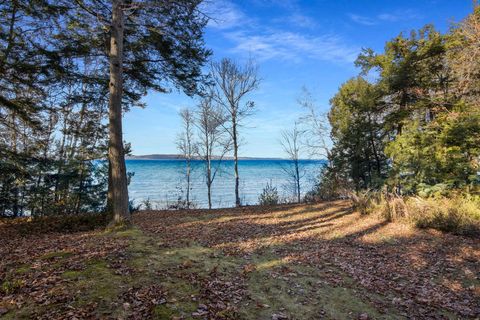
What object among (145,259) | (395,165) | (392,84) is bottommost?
(145,259)

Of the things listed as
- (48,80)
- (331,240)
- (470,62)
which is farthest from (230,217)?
(470,62)

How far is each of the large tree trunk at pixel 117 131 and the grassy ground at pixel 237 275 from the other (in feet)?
2.69

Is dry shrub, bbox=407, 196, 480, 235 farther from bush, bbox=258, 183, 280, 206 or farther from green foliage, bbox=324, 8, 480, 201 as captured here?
bush, bbox=258, 183, 280, 206

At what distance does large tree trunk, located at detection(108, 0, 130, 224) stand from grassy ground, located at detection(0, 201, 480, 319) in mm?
820

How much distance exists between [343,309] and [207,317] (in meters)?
2.08

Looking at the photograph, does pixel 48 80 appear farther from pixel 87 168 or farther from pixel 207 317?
pixel 207 317

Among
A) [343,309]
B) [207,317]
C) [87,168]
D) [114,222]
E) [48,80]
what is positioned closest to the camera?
[207,317]

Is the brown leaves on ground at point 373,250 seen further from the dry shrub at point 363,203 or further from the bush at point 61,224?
the bush at point 61,224

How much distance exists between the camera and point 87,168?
10.4 meters

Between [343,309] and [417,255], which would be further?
[417,255]

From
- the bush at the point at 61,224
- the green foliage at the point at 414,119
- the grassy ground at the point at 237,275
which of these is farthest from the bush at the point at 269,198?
the bush at the point at 61,224

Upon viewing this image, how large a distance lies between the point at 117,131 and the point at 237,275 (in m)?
4.90

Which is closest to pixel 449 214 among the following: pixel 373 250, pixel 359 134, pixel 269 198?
pixel 373 250

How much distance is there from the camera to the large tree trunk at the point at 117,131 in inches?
283
